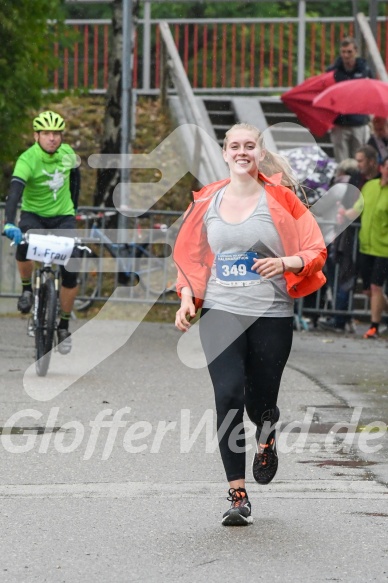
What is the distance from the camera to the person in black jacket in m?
17.2

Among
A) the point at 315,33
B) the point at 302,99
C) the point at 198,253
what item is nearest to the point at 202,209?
the point at 198,253

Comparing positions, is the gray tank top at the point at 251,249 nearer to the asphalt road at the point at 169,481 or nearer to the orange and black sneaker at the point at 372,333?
the asphalt road at the point at 169,481

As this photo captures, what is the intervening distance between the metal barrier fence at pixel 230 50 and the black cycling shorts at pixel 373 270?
8.18 meters

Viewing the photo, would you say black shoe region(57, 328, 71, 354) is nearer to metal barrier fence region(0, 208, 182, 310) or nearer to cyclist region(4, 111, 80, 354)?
cyclist region(4, 111, 80, 354)

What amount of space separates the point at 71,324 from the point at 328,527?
28.8ft

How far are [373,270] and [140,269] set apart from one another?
10.4 ft

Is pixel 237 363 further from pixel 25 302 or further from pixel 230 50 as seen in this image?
pixel 230 50

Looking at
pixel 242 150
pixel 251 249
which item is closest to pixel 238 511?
pixel 251 249

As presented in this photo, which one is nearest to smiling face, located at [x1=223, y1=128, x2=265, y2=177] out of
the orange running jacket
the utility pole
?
the orange running jacket

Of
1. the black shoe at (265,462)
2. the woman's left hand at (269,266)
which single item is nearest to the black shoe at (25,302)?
the black shoe at (265,462)

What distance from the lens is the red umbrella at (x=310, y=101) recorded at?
17406mm

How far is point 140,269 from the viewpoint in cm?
1694

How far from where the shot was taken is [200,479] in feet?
24.7

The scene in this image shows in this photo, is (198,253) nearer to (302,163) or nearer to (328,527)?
(328,527)
